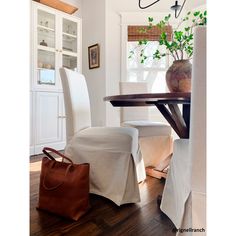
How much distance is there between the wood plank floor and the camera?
3.67 feet

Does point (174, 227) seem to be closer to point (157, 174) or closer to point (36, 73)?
point (157, 174)

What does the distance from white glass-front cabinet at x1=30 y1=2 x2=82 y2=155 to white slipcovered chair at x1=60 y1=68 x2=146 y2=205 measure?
1453 millimetres

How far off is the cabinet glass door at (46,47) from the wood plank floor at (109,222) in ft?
6.85

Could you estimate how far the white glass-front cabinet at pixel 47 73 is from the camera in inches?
114

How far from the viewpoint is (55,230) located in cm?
114

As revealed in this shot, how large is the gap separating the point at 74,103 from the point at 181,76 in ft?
2.73

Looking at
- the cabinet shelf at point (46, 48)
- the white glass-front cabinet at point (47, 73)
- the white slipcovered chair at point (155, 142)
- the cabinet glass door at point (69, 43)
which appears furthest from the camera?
the cabinet glass door at point (69, 43)

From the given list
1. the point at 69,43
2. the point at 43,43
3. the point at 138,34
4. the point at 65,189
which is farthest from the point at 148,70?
the point at 65,189

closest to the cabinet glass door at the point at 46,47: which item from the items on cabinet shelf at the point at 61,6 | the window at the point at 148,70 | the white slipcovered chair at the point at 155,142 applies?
the items on cabinet shelf at the point at 61,6

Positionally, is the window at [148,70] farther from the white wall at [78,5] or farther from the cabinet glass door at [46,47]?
the cabinet glass door at [46,47]

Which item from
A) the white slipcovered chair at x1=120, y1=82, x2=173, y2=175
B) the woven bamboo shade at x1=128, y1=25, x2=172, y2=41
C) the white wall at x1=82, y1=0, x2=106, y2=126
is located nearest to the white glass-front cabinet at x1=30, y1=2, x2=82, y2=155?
the white wall at x1=82, y1=0, x2=106, y2=126

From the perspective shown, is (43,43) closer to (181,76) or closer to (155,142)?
(155,142)

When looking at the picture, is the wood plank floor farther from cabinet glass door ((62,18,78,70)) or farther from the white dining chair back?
cabinet glass door ((62,18,78,70))
